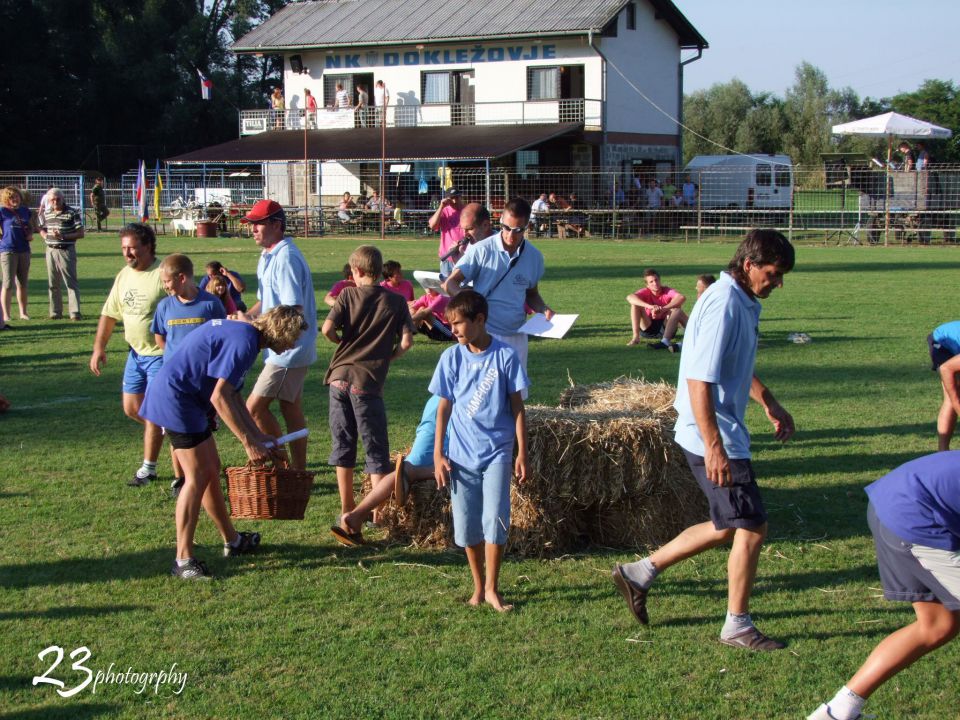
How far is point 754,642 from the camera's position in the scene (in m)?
4.97

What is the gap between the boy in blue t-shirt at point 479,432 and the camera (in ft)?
17.7

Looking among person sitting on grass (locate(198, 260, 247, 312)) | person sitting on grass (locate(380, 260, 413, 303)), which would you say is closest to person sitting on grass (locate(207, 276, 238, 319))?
person sitting on grass (locate(198, 260, 247, 312))

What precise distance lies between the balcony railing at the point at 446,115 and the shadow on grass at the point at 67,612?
→ 3382 cm

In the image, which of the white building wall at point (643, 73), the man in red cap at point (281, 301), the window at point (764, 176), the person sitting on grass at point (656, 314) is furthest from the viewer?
the white building wall at point (643, 73)

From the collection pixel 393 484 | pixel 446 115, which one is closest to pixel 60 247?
pixel 393 484

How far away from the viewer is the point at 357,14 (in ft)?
151

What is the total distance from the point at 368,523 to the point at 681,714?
292cm

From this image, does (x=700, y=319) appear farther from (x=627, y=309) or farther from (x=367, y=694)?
(x=627, y=309)

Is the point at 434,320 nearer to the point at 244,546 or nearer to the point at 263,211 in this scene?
the point at 263,211

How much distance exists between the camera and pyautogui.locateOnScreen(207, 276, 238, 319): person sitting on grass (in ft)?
30.8

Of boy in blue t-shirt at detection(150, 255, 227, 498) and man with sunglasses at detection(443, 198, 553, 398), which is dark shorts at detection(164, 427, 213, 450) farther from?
man with sunglasses at detection(443, 198, 553, 398)

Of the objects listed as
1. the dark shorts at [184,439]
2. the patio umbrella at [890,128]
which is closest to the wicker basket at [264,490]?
the dark shorts at [184,439]

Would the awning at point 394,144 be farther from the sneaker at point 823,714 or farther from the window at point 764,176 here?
the sneaker at point 823,714

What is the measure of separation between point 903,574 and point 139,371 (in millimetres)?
5343
